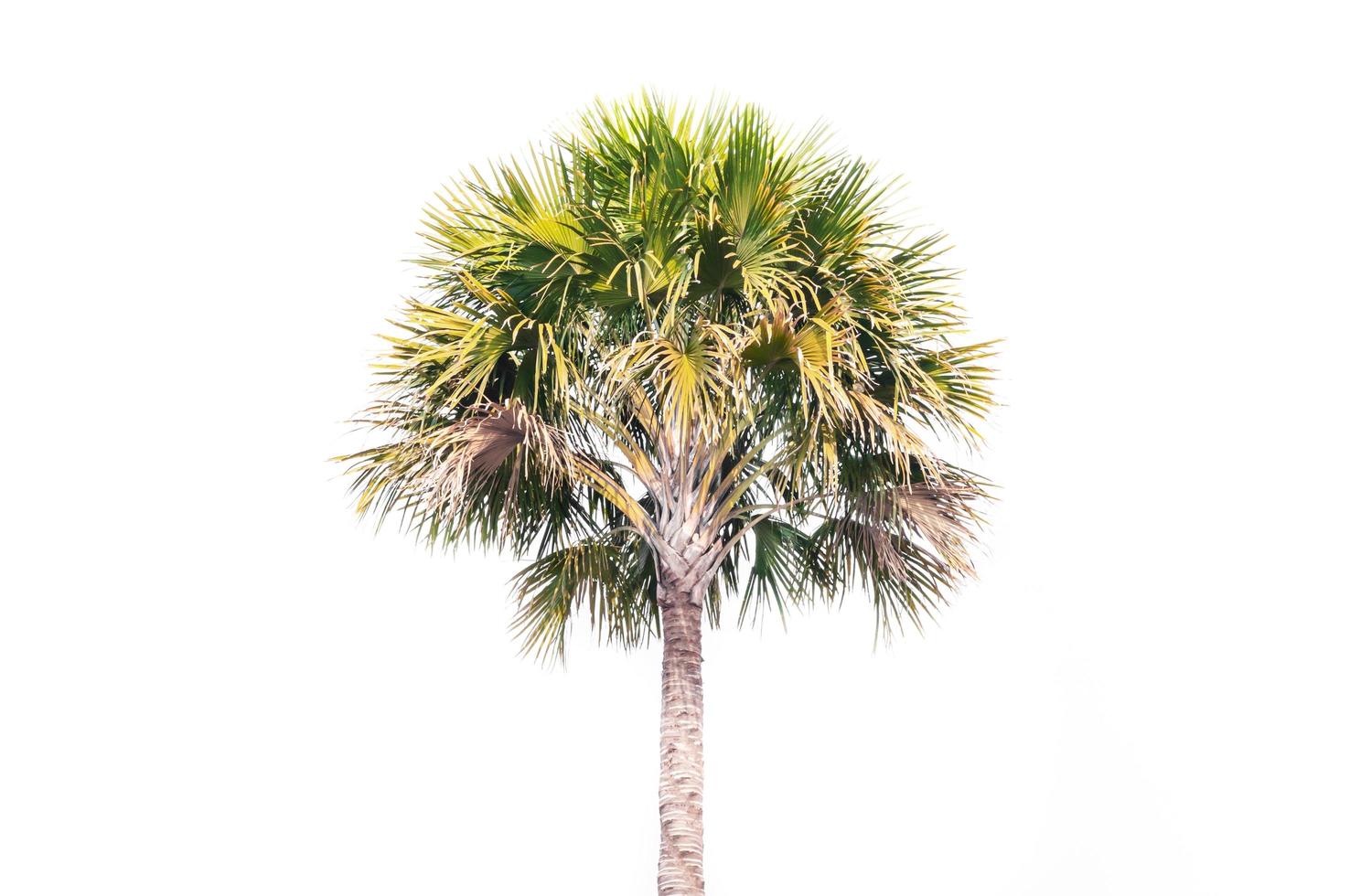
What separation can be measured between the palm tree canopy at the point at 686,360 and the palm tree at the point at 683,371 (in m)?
0.02

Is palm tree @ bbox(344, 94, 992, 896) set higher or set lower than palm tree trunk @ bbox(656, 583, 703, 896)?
higher

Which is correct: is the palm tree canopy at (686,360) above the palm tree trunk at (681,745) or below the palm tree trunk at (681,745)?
above

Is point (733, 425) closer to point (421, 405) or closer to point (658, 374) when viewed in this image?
point (658, 374)

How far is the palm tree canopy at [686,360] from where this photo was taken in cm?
649

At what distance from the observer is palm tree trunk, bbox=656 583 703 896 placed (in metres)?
6.25

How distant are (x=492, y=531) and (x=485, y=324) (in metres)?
1.45

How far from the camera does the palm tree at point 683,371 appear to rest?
644cm

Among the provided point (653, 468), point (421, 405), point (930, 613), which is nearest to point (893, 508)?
point (930, 613)

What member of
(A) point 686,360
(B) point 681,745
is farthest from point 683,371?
(B) point 681,745

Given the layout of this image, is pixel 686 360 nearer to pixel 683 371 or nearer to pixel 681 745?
pixel 683 371

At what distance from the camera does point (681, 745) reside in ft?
21.4

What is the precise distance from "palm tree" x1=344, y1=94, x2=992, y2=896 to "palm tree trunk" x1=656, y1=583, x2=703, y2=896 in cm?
1

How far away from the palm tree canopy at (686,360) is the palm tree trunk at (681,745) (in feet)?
0.90

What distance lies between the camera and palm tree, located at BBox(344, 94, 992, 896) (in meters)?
6.44
